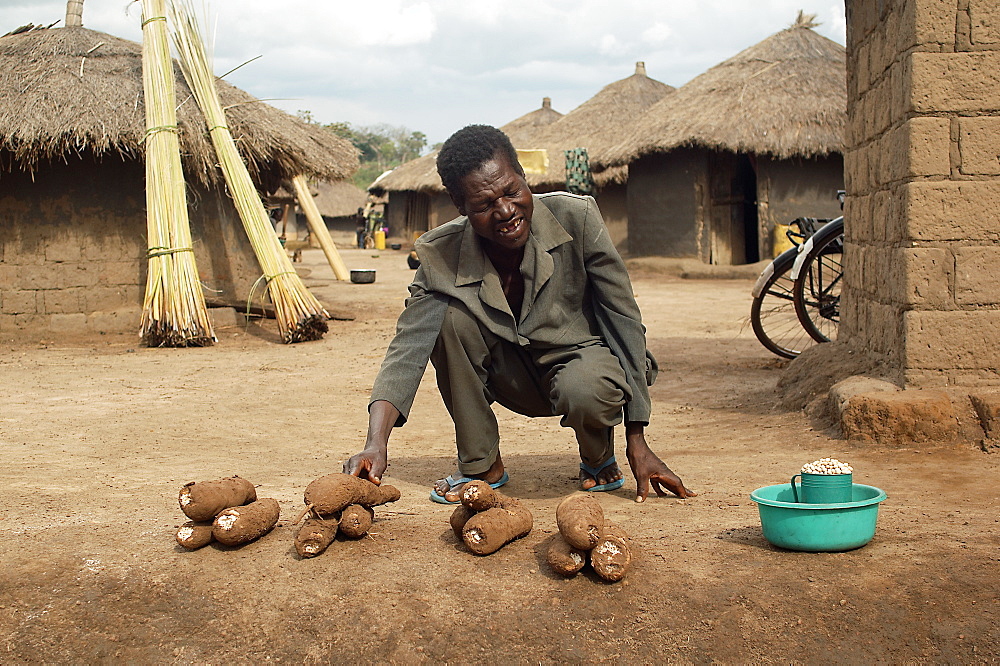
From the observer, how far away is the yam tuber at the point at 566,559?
206 cm

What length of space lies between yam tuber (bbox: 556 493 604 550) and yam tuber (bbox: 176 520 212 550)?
0.90 meters

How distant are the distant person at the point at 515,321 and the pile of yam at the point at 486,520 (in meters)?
0.34

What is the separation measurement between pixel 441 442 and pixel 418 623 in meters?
2.09

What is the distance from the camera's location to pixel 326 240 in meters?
13.7

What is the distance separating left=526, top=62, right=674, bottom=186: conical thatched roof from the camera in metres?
19.4

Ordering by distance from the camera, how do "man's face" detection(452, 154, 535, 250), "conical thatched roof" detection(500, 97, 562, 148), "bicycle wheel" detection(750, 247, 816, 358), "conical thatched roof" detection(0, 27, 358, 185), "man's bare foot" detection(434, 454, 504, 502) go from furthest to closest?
"conical thatched roof" detection(500, 97, 562, 148)
"conical thatched roof" detection(0, 27, 358, 185)
"bicycle wheel" detection(750, 247, 816, 358)
"man's bare foot" detection(434, 454, 504, 502)
"man's face" detection(452, 154, 535, 250)

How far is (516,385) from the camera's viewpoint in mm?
2854

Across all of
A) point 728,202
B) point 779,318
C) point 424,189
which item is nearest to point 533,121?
point 424,189

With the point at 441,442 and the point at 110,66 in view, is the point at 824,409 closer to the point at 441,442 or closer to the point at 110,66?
the point at 441,442

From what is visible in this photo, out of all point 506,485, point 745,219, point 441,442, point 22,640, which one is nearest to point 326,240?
point 745,219

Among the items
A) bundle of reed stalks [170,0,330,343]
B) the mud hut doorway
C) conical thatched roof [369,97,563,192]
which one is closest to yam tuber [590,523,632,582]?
bundle of reed stalks [170,0,330,343]

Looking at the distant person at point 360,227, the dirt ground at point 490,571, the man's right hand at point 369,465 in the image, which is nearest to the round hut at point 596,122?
the distant person at point 360,227

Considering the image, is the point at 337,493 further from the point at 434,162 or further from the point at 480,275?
the point at 434,162

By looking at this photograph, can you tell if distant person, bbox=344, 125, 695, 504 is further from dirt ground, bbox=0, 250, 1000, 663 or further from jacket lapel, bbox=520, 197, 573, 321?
dirt ground, bbox=0, 250, 1000, 663
